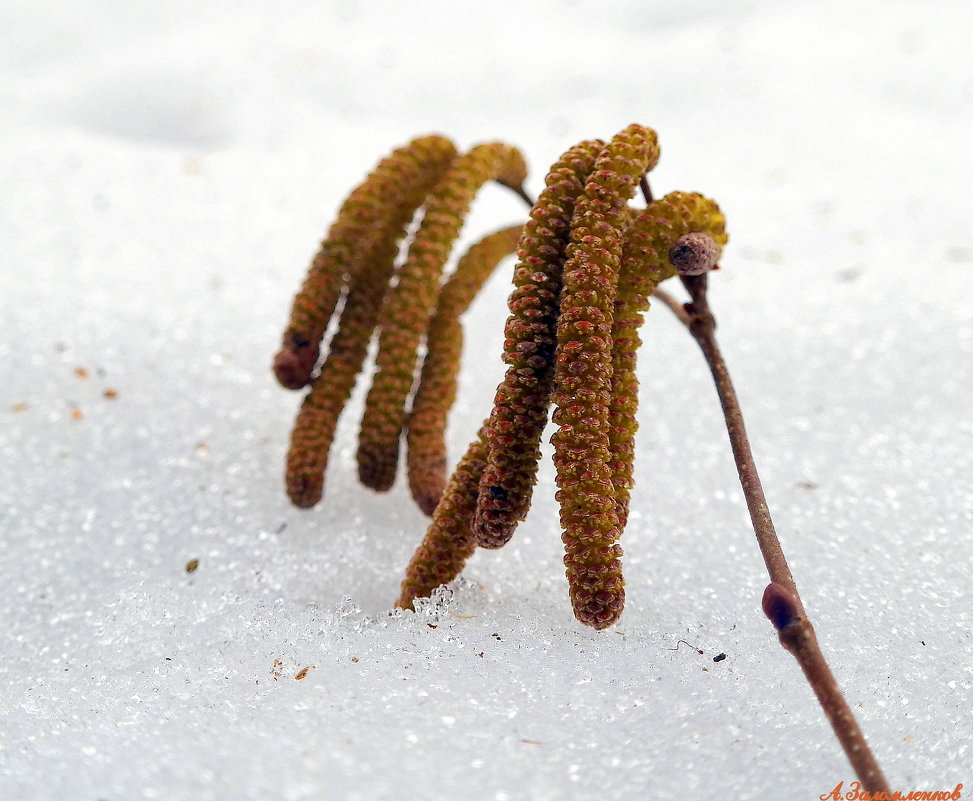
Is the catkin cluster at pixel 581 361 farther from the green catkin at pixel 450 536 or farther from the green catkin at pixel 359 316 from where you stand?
the green catkin at pixel 359 316

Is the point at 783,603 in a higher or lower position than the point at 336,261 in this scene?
lower

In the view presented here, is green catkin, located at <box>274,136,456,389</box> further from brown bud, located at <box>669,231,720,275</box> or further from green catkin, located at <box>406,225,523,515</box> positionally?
brown bud, located at <box>669,231,720,275</box>

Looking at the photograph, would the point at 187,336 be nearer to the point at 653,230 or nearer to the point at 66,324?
the point at 66,324

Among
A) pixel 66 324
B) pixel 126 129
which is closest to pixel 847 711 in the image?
pixel 66 324

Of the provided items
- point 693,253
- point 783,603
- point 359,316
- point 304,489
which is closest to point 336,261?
point 359,316

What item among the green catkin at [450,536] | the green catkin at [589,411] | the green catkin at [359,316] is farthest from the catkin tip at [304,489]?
the green catkin at [589,411]

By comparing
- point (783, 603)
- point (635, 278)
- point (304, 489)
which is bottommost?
point (783, 603)

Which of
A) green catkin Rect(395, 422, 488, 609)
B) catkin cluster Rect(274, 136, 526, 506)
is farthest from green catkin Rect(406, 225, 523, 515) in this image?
green catkin Rect(395, 422, 488, 609)

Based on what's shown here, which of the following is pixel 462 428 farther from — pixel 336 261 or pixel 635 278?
pixel 635 278
